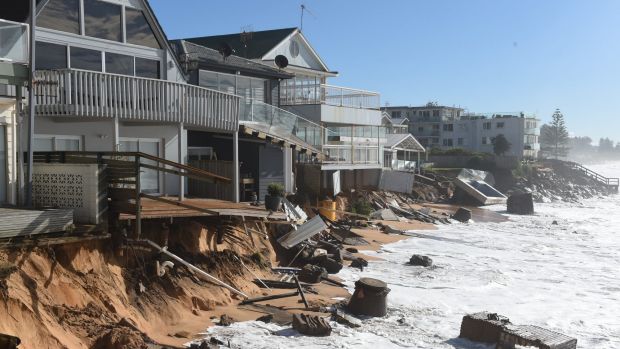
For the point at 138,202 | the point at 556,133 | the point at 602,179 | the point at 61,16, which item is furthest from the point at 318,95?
the point at 556,133

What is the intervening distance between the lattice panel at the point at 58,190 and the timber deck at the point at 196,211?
1199 millimetres

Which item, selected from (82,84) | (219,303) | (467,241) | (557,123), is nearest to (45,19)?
(82,84)

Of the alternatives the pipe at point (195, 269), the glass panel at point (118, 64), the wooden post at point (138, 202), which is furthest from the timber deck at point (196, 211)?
the glass panel at point (118, 64)

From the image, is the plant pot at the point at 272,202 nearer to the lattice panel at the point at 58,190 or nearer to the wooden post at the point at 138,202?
the wooden post at the point at 138,202

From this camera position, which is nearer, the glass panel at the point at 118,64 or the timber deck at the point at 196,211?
the timber deck at the point at 196,211

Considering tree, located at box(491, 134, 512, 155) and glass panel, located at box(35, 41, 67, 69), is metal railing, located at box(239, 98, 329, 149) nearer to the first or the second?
glass panel, located at box(35, 41, 67, 69)

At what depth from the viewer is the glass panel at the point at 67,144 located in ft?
63.7

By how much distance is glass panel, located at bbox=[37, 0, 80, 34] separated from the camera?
19.4m

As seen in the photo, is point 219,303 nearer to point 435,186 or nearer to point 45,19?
point 45,19

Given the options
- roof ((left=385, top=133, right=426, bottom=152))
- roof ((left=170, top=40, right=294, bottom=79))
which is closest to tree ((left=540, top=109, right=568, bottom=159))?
roof ((left=385, top=133, right=426, bottom=152))

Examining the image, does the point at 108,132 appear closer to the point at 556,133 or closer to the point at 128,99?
the point at 128,99

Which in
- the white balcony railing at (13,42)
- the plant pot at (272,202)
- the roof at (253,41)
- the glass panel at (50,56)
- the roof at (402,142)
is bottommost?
the plant pot at (272,202)

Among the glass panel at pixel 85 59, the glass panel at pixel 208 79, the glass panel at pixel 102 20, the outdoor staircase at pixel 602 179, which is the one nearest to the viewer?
the glass panel at pixel 85 59

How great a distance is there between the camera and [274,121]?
26031mm
